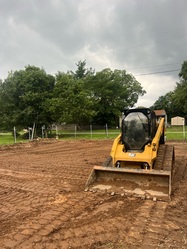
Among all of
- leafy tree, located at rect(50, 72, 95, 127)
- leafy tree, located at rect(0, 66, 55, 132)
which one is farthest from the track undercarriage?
leafy tree, located at rect(0, 66, 55, 132)

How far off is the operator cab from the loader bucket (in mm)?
936

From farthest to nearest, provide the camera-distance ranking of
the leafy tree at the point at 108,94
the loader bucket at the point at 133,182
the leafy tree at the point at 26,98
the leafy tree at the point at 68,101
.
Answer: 1. the leafy tree at the point at 108,94
2. the leafy tree at the point at 26,98
3. the leafy tree at the point at 68,101
4. the loader bucket at the point at 133,182

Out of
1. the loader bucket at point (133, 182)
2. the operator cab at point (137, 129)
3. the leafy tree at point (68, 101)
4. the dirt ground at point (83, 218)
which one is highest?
the leafy tree at point (68, 101)

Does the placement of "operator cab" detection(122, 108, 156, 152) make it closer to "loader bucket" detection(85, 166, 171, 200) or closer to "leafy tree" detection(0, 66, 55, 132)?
"loader bucket" detection(85, 166, 171, 200)

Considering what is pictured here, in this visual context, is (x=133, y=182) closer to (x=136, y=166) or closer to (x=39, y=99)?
(x=136, y=166)

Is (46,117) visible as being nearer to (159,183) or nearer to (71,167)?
(71,167)

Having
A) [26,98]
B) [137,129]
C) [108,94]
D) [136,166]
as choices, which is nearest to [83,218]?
[136,166]

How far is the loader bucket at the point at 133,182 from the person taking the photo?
5.29 m

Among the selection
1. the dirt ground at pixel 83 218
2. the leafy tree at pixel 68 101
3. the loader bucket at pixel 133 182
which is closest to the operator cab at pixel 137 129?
the loader bucket at pixel 133 182

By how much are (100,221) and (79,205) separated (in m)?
0.89

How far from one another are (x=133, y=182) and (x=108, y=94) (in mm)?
39243

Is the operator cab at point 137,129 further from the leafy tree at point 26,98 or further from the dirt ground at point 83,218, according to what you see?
the leafy tree at point 26,98

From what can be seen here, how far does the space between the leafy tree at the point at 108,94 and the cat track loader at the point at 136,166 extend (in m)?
35.9

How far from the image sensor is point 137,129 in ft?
21.1
